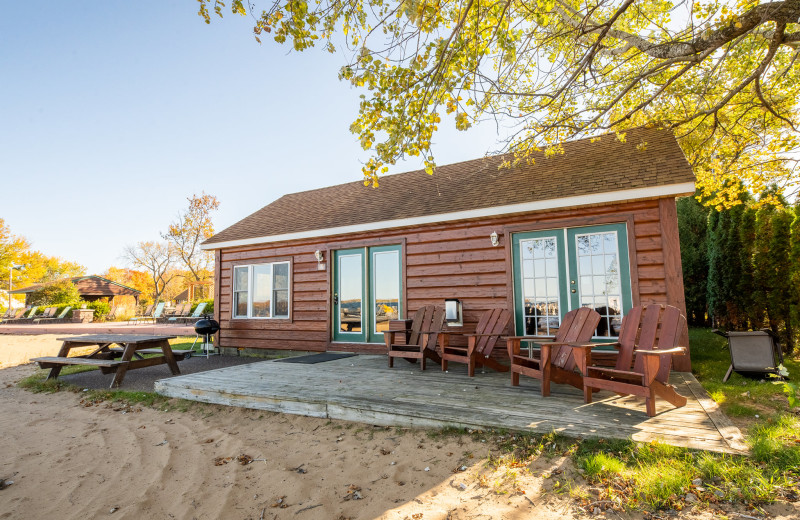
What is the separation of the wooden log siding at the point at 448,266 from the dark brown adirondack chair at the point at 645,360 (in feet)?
4.49

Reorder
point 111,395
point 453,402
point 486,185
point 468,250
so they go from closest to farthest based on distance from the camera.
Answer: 1. point 453,402
2. point 111,395
3. point 468,250
4. point 486,185

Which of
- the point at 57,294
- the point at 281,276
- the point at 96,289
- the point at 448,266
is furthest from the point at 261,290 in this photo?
the point at 96,289

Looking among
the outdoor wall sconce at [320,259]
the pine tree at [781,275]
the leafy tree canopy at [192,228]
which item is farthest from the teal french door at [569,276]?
the leafy tree canopy at [192,228]

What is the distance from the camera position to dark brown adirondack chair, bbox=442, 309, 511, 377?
15.4ft

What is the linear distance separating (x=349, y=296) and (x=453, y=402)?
13.5ft

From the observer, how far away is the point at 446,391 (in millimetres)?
3879

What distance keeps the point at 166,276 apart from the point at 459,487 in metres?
38.2

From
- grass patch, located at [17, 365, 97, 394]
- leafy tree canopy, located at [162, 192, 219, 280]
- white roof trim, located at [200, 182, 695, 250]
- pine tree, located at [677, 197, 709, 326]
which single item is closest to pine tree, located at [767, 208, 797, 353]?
white roof trim, located at [200, 182, 695, 250]

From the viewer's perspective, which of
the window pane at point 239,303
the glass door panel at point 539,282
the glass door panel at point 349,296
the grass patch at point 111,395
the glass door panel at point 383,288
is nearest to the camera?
the grass patch at point 111,395

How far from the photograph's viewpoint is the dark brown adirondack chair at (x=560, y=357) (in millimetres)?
3506

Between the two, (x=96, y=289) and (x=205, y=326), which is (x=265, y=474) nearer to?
(x=205, y=326)

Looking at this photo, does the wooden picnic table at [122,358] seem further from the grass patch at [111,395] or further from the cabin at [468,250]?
the cabin at [468,250]

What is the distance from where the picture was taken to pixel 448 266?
20.9 ft

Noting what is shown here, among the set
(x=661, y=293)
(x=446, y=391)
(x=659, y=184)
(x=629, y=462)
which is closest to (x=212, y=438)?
(x=446, y=391)
